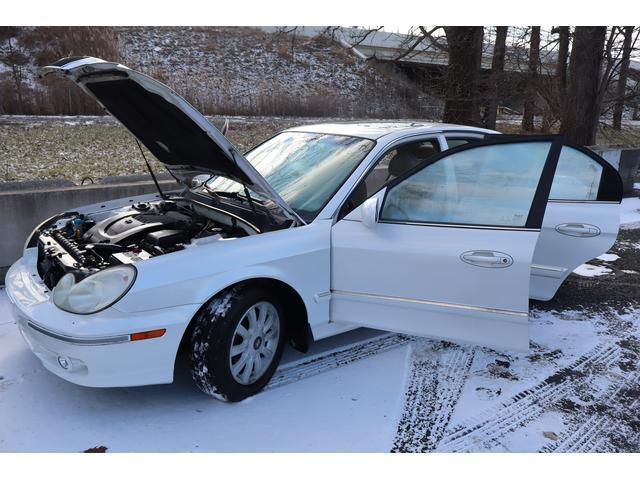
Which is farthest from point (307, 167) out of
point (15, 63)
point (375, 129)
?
point (15, 63)

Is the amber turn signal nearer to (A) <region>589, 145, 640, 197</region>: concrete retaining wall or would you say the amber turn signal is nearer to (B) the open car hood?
(B) the open car hood

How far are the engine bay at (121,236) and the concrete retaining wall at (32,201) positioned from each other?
110cm

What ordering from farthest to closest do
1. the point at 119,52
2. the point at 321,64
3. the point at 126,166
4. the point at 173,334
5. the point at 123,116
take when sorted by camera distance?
the point at 321,64
the point at 119,52
the point at 126,166
the point at 123,116
the point at 173,334

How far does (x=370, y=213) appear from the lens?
10.1 ft

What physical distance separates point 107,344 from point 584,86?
37.6 ft

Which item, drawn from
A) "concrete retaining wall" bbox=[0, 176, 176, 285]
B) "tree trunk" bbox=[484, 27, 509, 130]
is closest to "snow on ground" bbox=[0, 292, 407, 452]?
"concrete retaining wall" bbox=[0, 176, 176, 285]

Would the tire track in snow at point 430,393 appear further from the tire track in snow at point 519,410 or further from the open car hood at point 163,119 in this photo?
the open car hood at point 163,119

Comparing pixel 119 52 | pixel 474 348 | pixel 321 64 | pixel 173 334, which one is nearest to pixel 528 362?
pixel 474 348

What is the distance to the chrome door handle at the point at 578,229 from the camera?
4.04 meters

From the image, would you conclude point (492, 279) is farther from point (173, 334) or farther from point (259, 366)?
point (173, 334)

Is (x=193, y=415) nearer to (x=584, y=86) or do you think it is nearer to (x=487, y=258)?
(x=487, y=258)

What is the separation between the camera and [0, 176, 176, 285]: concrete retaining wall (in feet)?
15.4

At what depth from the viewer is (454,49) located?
9.68 m

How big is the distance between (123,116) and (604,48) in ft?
37.3
